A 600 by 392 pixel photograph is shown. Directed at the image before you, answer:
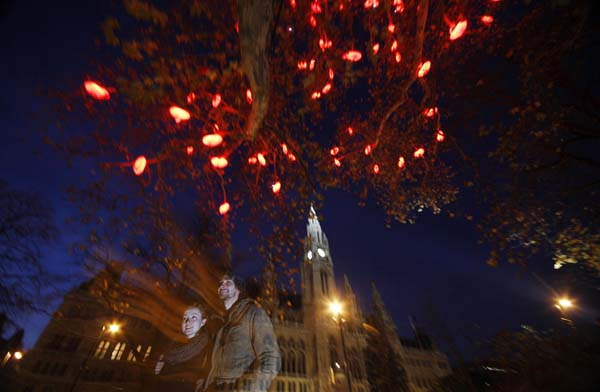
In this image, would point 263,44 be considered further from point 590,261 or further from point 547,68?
point 590,261

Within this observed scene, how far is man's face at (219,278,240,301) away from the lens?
300 centimetres

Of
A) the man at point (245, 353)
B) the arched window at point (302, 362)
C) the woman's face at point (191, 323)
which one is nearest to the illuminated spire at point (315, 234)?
the arched window at point (302, 362)

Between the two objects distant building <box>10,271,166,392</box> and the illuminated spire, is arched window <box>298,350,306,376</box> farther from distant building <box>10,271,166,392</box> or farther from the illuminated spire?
distant building <box>10,271,166,392</box>

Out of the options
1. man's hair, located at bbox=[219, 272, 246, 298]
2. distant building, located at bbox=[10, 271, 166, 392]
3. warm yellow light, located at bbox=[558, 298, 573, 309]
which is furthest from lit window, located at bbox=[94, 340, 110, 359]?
warm yellow light, located at bbox=[558, 298, 573, 309]

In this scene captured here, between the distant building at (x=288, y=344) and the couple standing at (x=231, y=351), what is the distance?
20.8ft

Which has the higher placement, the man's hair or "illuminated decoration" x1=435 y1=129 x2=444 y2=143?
"illuminated decoration" x1=435 y1=129 x2=444 y2=143

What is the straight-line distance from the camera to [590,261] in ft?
27.4

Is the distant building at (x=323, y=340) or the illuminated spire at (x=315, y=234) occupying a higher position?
the illuminated spire at (x=315, y=234)

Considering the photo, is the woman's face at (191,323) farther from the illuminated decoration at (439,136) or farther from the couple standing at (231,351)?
the illuminated decoration at (439,136)

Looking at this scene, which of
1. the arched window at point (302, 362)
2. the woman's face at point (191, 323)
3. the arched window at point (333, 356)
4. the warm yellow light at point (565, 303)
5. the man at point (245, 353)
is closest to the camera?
the man at point (245, 353)

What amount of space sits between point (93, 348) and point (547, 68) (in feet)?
147

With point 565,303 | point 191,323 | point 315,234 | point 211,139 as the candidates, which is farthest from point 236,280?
point 315,234

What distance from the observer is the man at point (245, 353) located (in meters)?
2.18

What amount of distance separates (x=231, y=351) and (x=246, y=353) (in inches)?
5.8
